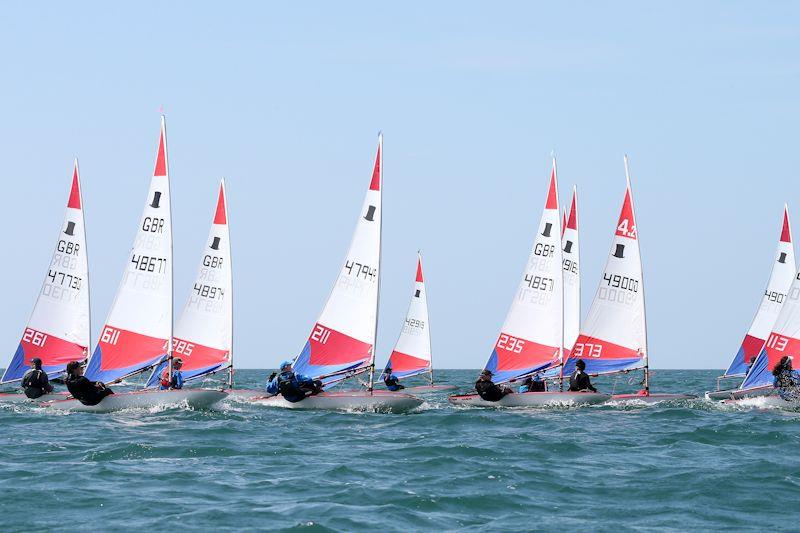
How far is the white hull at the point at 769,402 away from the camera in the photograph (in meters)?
29.8

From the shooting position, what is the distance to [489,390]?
31297 mm

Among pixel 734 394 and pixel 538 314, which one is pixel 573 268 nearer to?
pixel 538 314

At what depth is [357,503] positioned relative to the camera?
52.3 ft

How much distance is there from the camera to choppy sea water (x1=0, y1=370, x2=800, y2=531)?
1503cm

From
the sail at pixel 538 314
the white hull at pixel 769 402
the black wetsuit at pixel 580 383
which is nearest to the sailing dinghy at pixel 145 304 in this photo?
the sail at pixel 538 314

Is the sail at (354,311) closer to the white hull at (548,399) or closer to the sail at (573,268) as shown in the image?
the white hull at (548,399)

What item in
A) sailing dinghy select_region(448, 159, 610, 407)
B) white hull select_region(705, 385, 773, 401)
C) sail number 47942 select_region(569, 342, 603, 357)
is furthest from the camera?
sailing dinghy select_region(448, 159, 610, 407)

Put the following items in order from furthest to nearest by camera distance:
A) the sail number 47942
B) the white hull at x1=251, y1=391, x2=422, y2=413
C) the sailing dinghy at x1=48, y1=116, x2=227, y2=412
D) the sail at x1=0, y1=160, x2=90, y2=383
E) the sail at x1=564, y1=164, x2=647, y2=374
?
the sail at x1=0, y1=160, x2=90, y2=383 → the sail number 47942 → the sail at x1=564, y1=164, x2=647, y2=374 → the sailing dinghy at x1=48, y1=116, x2=227, y2=412 → the white hull at x1=251, y1=391, x2=422, y2=413

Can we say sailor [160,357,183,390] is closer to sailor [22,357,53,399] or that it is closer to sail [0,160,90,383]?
sailor [22,357,53,399]

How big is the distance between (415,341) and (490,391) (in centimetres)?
2023

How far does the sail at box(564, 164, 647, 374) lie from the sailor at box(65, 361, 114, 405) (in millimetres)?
12968

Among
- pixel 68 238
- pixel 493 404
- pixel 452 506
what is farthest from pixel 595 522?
pixel 68 238

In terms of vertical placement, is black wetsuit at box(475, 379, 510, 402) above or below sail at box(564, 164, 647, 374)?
below

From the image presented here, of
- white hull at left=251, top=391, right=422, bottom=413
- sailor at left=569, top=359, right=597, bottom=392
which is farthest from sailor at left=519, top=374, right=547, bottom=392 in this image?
white hull at left=251, top=391, right=422, bottom=413
